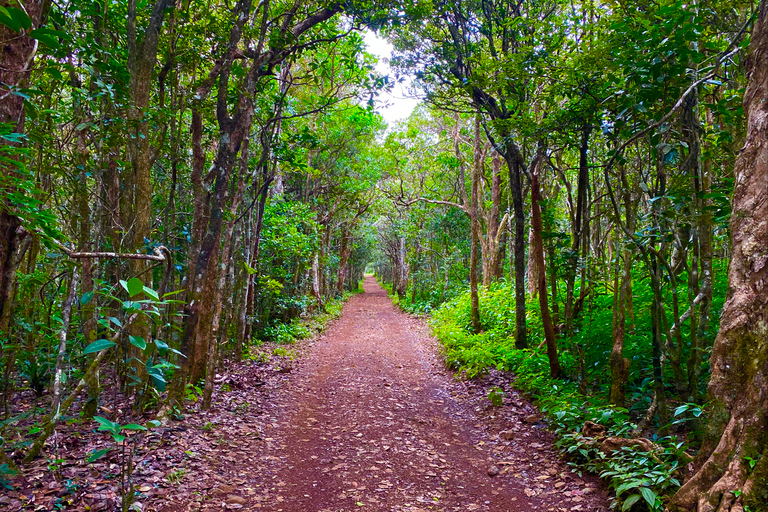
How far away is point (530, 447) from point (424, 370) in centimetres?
470

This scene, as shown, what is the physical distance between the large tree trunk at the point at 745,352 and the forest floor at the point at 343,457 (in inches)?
49.7

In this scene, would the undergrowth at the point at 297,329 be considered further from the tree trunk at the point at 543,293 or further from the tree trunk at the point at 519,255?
the tree trunk at the point at 543,293

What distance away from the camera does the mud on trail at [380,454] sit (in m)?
4.18

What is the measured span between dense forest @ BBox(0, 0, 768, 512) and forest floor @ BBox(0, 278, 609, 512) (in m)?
0.40

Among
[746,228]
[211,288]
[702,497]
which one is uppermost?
[746,228]

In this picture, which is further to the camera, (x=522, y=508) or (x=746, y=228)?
(x=522, y=508)

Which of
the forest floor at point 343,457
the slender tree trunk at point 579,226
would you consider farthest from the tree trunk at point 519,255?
the slender tree trunk at point 579,226

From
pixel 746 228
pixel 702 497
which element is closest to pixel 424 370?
pixel 702 497

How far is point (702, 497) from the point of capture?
296cm

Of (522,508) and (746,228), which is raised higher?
(746,228)

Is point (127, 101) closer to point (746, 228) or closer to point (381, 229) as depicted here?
point (746, 228)

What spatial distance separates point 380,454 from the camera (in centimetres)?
531

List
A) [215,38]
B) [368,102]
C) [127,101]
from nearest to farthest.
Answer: [127,101], [215,38], [368,102]

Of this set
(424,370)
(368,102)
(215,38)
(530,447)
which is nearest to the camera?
(530,447)
